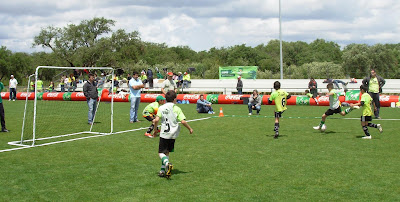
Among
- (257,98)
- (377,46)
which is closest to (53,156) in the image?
(257,98)

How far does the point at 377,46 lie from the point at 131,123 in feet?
188

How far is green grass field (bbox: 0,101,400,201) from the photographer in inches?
270

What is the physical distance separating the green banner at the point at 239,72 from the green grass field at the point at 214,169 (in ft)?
83.3

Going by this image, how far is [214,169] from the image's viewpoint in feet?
28.4

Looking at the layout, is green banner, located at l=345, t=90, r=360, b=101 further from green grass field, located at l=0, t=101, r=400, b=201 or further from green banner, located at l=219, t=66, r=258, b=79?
green grass field, located at l=0, t=101, r=400, b=201

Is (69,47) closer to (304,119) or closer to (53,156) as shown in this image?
(304,119)

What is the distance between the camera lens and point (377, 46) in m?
65.2

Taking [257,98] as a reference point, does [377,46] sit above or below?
above

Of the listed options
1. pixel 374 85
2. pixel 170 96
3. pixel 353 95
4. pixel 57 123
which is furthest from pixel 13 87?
pixel 170 96

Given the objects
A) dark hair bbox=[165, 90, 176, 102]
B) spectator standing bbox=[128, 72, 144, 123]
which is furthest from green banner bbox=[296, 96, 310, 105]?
dark hair bbox=[165, 90, 176, 102]

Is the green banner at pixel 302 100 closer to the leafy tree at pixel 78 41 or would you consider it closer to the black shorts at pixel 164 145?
the black shorts at pixel 164 145

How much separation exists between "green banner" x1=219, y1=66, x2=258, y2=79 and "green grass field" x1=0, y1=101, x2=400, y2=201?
25.4m

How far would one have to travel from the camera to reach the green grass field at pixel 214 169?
6859mm

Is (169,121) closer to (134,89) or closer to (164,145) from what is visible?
(164,145)
